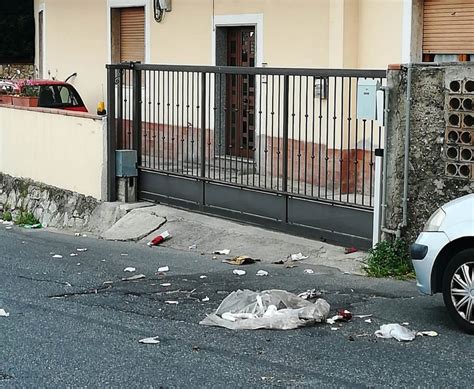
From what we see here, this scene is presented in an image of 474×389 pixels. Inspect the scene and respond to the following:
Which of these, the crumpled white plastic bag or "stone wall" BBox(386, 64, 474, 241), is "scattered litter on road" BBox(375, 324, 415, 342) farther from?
Result: "stone wall" BBox(386, 64, 474, 241)

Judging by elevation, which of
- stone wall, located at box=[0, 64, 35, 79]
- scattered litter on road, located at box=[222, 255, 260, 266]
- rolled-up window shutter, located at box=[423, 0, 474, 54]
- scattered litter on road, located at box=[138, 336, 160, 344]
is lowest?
scattered litter on road, located at box=[222, 255, 260, 266]

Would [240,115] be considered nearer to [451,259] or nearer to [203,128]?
[203,128]

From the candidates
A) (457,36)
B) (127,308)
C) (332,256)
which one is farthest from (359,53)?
(127,308)

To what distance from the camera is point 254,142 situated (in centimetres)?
1278

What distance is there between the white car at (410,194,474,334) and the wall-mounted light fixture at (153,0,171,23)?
11513mm

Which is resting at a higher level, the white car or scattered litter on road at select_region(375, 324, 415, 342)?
the white car

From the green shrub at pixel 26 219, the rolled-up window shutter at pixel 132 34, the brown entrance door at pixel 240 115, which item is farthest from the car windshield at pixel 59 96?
the brown entrance door at pixel 240 115

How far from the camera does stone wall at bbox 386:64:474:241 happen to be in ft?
32.2

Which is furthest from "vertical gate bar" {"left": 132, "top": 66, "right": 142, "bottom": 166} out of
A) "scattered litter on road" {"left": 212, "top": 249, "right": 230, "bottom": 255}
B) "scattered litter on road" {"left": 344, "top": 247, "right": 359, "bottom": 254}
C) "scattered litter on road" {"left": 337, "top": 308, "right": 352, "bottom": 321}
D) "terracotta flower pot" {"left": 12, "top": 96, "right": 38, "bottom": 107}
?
"scattered litter on road" {"left": 337, "top": 308, "right": 352, "bottom": 321}

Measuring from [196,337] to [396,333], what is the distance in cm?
156

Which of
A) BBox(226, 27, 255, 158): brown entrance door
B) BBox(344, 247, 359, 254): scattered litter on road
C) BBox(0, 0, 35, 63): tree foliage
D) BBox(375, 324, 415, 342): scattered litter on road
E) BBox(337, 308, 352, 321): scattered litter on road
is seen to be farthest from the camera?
BBox(0, 0, 35, 63): tree foliage

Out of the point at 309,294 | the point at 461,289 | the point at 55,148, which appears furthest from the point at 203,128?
the point at 461,289

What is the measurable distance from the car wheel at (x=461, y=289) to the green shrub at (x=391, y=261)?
2.21 meters

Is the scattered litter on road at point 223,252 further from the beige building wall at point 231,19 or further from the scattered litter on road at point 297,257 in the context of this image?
the beige building wall at point 231,19
